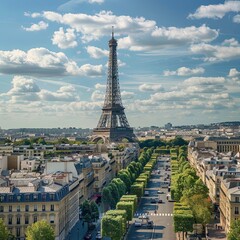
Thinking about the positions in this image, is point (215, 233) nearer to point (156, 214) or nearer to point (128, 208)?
point (128, 208)

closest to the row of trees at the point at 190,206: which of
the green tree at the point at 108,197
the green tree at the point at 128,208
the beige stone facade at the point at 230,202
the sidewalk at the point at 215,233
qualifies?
the sidewalk at the point at 215,233

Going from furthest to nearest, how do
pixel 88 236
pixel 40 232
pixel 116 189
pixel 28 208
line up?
pixel 116 189, pixel 88 236, pixel 28 208, pixel 40 232

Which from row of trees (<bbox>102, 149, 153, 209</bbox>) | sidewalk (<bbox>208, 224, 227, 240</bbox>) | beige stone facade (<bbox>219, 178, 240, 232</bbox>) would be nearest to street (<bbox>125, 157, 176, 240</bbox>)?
row of trees (<bbox>102, 149, 153, 209</bbox>)

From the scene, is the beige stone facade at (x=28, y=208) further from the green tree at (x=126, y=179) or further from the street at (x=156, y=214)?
the green tree at (x=126, y=179)

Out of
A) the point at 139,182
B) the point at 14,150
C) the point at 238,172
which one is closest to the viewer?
the point at 238,172

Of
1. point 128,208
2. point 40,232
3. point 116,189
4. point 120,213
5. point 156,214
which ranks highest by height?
point 116,189

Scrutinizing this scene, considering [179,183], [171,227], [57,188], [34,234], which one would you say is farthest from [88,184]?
[34,234]

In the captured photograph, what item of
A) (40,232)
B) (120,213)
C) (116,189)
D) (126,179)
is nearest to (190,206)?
(120,213)

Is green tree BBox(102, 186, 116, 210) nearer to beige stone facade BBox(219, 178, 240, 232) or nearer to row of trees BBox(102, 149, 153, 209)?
row of trees BBox(102, 149, 153, 209)

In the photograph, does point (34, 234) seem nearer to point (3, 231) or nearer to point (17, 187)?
point (3, 231)
